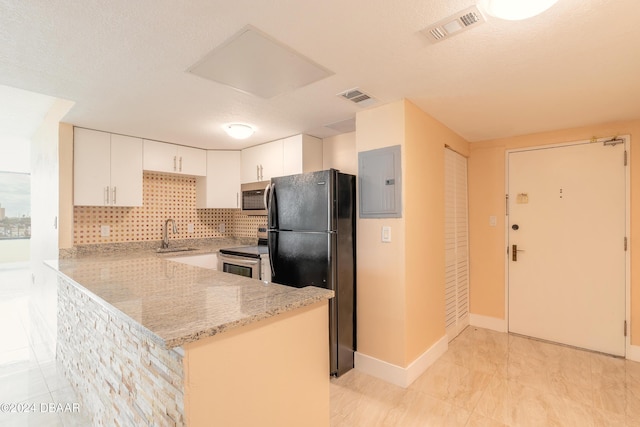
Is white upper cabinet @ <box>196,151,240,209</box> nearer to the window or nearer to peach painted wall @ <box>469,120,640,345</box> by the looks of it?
peach painted wall @ <box>469,120,640,345</box>

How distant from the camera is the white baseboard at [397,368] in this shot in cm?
244

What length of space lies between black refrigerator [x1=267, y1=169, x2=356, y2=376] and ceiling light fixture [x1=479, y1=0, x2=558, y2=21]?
4.97 feet

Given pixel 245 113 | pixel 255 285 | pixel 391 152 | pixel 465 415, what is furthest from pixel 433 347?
pixel 245 113

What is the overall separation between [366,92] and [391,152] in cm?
52

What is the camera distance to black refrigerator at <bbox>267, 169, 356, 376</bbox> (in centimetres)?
254

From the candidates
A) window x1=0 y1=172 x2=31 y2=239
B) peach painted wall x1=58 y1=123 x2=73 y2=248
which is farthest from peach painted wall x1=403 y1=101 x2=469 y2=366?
window x1=0 y1=172 x2=31 y2=239

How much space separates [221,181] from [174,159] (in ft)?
2.09

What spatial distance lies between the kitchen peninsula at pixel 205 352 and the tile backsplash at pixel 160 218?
1954 mm

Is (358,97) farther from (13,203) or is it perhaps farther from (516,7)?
(13,203)

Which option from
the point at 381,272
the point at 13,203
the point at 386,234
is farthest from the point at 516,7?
the point at 13,203

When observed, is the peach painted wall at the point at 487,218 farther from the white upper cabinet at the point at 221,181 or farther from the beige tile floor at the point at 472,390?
the white upper cabinet at the point at 221,181

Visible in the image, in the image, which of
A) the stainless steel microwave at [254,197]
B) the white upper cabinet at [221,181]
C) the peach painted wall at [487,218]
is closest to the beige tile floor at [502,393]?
the peach painted wall at [487,218]

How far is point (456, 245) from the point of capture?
11.4 ft

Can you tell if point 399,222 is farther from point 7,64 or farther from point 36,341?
point 36,341
